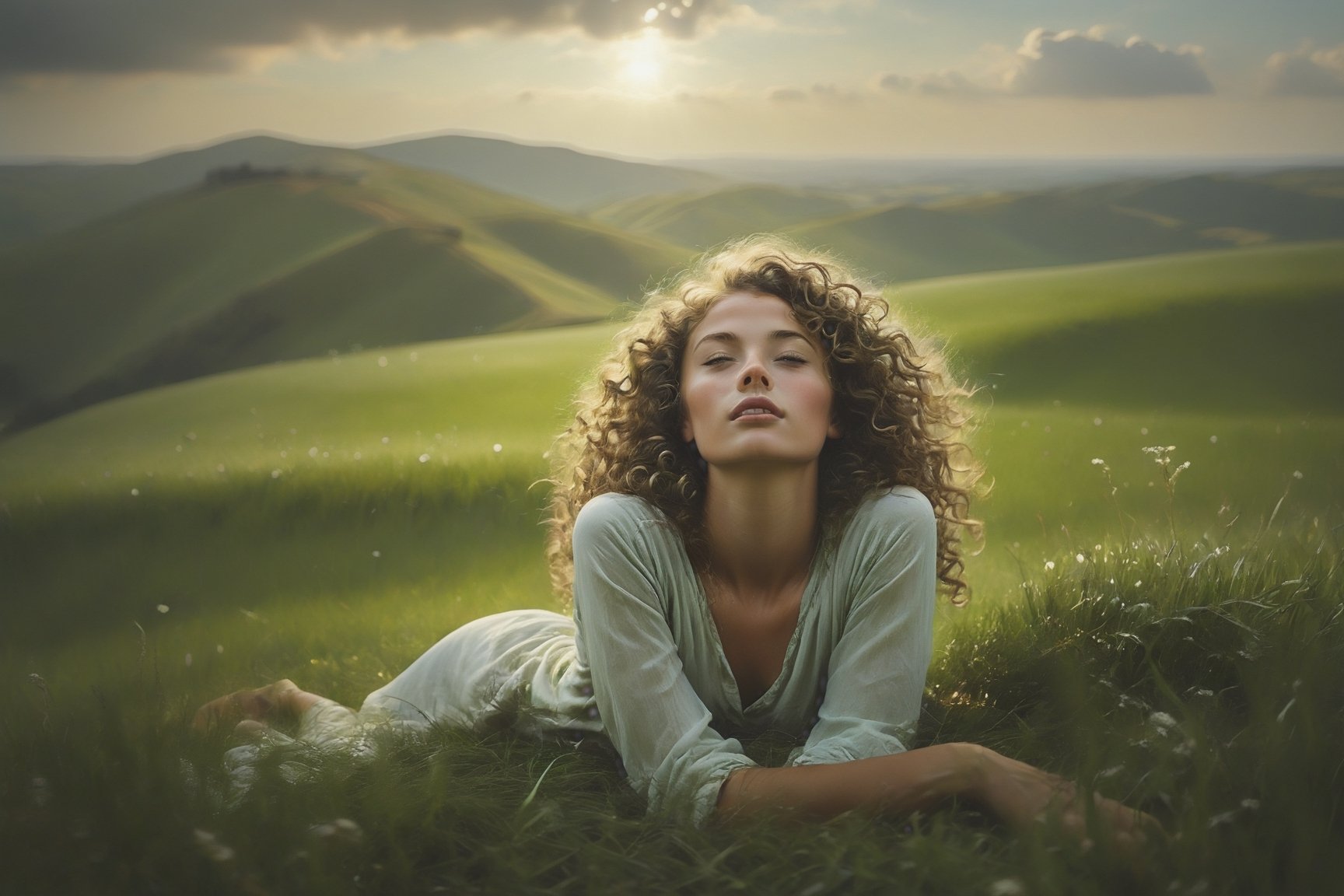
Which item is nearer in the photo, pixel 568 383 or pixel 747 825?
pixel 747 825

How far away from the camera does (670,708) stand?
8.96ft

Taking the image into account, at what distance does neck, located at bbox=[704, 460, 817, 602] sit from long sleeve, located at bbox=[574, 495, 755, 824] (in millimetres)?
232

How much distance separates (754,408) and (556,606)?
294 centimetres

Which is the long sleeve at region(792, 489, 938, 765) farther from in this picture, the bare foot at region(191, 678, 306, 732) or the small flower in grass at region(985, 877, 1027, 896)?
the bare foot at region(191, 678, 306, 732)

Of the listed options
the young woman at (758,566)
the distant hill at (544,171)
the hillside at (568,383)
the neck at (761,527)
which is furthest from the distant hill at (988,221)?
the neck at (761,527)

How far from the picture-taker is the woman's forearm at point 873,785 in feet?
8.11

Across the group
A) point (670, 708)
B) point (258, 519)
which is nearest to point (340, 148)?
point (258, 519)

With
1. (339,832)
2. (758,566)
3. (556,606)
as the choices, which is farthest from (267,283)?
(339,832)

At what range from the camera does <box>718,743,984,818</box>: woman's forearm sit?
2.47m

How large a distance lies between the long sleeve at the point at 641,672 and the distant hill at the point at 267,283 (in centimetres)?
1033

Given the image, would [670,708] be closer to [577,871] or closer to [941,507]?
[577,871]

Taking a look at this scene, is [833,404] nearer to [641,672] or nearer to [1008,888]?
[641,672]

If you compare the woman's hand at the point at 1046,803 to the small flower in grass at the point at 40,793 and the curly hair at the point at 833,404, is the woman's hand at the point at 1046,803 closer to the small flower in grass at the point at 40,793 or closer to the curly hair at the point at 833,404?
the curly hair at the point at 833,404

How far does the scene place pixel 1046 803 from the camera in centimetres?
231
